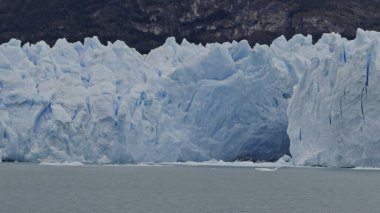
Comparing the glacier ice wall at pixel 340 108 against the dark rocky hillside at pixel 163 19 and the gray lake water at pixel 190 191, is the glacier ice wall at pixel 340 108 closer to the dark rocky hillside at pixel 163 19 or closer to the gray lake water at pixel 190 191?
the gray lake water at pixel 190 191

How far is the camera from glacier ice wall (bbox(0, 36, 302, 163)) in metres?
39.0

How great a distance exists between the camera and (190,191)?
2731 centimetres

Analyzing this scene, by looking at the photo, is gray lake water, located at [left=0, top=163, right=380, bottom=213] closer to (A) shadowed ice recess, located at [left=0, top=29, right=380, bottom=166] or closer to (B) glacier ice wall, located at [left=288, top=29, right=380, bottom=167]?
(B) glacier ice wall, located at [left=288, top=29, right=380, bottom=167]

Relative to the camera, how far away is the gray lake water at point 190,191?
74.3ft

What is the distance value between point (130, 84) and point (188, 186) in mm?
14753

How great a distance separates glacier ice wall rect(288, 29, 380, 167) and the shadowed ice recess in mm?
57

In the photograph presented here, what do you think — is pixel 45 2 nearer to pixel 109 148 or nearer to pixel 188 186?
pixel 109 148

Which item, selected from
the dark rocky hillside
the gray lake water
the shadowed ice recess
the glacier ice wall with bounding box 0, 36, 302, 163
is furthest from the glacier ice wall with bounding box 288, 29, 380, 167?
the dark rocky hillside

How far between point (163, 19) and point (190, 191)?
38915mm

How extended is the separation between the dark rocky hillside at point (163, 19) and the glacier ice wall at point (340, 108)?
81.1 ft

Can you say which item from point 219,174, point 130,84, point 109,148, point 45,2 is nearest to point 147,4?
point 45,2

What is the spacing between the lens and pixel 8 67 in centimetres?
4159

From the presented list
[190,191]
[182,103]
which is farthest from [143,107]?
[190,191]

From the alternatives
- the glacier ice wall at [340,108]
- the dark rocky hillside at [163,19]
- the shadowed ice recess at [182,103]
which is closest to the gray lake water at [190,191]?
the glacier ice wall at [340,108]
